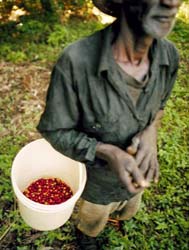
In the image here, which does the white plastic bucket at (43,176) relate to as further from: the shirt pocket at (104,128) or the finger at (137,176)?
the finger at (137,176)

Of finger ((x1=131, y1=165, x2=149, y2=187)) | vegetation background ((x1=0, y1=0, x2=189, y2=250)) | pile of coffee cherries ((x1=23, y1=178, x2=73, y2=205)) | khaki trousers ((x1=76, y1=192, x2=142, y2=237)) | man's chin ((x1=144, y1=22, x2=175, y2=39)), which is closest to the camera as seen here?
man's chin ((x1=144, y1=22, x2=175, y2=39))

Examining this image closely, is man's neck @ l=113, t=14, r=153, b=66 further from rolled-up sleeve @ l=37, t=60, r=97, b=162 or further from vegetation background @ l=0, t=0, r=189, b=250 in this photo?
vegetation background @ l=0, t=0, r=189, b=250

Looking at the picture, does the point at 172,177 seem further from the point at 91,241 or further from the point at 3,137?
the point at 3,137

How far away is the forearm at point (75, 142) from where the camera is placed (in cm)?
215

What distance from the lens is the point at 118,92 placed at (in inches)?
79.0

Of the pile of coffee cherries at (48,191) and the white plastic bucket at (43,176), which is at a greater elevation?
the white plastic bucket at (43,176)

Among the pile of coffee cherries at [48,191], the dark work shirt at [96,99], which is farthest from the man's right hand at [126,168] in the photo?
the pile of coffee cherries at [48,191]

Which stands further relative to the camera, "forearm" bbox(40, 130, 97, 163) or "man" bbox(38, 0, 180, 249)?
"forearm" bbox(40, 130, 97, 163)

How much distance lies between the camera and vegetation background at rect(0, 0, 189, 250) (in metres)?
3.42

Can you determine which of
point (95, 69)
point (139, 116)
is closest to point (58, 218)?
point (139, 116)

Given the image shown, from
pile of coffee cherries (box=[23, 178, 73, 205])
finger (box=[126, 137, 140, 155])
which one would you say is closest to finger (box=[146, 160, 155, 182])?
finger (box=[126, 137, 140, 155])

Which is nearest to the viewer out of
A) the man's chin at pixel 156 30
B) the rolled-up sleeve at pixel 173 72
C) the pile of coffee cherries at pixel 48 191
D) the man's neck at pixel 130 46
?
the man's chin at pixel 156 30

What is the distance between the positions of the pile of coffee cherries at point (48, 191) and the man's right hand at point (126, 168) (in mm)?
996

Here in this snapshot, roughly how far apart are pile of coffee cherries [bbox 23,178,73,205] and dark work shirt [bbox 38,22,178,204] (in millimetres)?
743
